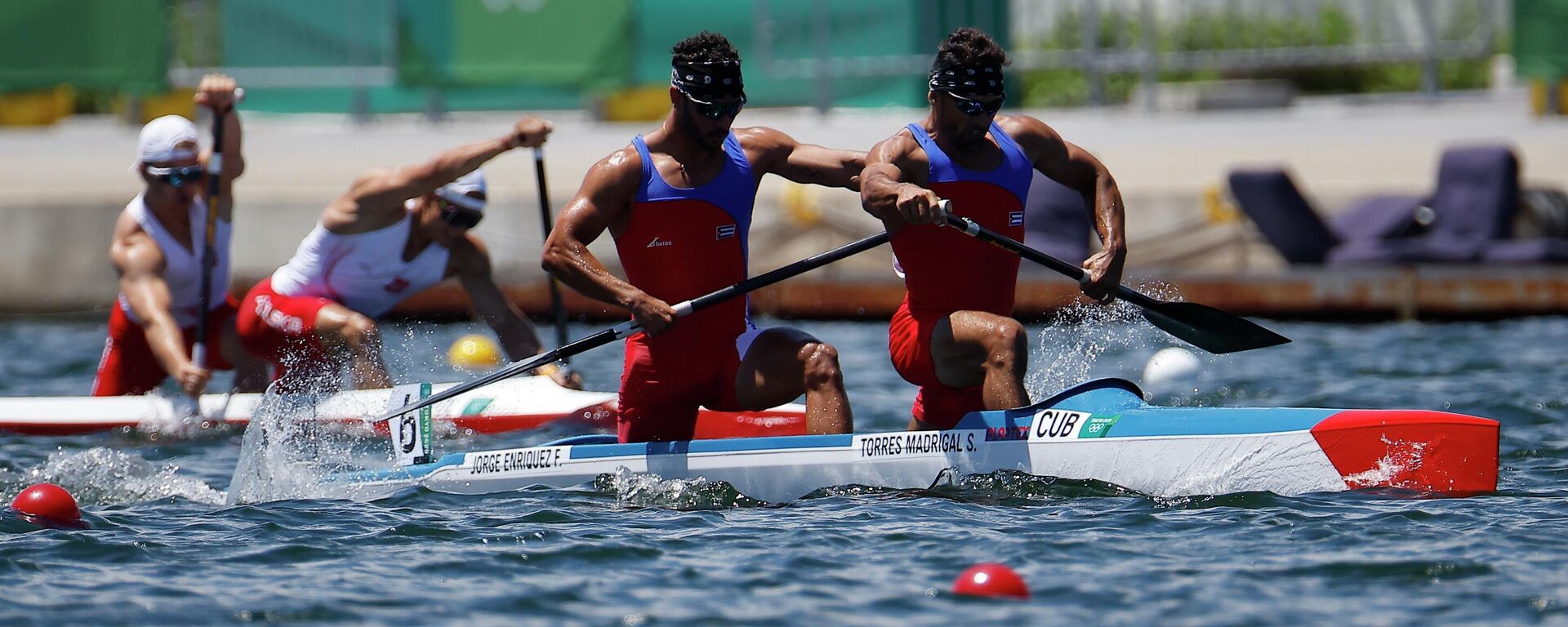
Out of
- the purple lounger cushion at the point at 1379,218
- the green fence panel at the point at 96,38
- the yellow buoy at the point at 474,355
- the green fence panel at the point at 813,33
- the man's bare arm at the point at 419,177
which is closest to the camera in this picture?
the man's bare arm at the point at 419,177

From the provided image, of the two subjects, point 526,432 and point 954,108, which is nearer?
point 954,108

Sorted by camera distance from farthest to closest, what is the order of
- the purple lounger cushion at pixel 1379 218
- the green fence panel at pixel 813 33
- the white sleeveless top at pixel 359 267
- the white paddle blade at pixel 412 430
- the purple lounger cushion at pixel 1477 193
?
the green fence panel at pixel 813 33 → the purple lounger cushion at pixel 1379 218 → the purple lounger cushion at pixel 1477 193 → the white sleeveless top at pixel 359 267 → the white paddle blade at pixel 412 430

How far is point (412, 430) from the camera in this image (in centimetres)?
721

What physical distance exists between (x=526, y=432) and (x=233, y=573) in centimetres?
357

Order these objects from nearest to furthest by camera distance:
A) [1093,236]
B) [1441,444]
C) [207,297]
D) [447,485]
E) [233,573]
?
[233,573] → [1441,444] → [447,485] → [207,297] → [1093,236]

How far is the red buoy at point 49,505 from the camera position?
639 cm

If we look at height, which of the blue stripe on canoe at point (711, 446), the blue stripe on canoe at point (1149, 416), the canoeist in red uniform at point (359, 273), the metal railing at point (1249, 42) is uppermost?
the metal railing at point (1249, 42)

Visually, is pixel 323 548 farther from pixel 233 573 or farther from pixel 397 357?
pixel 397 357

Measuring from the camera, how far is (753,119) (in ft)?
59.1

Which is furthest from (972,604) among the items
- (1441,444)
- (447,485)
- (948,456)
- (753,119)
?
(753,119)

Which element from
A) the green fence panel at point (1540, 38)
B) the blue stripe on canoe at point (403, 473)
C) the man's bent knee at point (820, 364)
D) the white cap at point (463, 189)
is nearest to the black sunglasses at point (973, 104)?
the man's bent knee at point (820, 364)

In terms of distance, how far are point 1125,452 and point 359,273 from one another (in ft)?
13.3

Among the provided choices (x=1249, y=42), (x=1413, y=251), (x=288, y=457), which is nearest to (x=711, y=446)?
(x=288, y=457)

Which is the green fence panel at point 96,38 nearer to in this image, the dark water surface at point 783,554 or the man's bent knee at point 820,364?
the dark water surface at point 783,554
